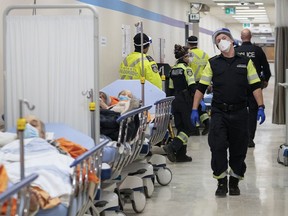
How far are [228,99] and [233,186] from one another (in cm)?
85

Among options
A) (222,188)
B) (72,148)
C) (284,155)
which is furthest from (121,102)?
(284,155)

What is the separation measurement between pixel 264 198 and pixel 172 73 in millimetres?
2434

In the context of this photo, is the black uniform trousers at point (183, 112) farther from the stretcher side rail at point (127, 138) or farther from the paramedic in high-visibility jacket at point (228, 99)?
the stretcher side rail at point (127, 138)

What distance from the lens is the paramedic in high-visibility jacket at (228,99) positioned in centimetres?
532

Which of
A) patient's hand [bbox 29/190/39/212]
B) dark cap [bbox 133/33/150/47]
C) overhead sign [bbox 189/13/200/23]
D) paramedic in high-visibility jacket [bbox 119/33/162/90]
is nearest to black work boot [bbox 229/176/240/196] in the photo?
paramedic in high-visibility jacket [bbox 119/33/162/90]

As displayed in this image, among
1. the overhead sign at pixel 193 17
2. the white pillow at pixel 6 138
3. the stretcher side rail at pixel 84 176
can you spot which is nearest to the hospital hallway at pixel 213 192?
the white pillow at pixel 6 138

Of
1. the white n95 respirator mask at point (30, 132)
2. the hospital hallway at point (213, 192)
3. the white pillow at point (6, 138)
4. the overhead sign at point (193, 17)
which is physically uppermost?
the overhead sign at point (193, 17)

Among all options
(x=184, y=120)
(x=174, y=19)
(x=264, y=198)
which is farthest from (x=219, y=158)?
(x=174, y=19)

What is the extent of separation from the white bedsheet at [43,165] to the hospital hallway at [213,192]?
5.73 ft

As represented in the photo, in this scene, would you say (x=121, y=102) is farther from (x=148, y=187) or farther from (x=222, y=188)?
→ (x=222, y=188)

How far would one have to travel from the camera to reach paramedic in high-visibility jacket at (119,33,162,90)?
21.8 feet

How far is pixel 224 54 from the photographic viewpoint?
543cm

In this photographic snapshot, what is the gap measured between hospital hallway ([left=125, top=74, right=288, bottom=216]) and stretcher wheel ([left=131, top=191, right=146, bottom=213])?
5cm

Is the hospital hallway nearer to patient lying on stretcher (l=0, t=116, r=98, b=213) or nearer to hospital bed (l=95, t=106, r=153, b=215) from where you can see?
hospital bed (l=95, t=106, r=153, b=215)
